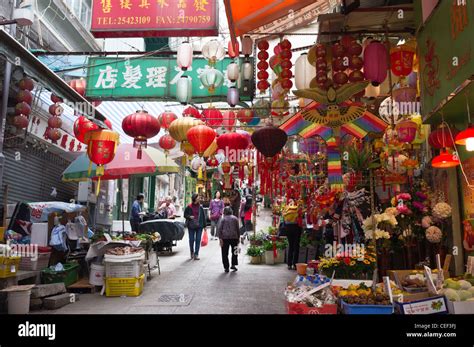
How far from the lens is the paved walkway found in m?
7.42

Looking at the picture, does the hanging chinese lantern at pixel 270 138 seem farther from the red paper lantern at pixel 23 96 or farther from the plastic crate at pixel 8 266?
the red paper lantern at pixel 23 96

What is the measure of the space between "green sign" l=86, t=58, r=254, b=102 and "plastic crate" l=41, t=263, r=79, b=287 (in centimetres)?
515

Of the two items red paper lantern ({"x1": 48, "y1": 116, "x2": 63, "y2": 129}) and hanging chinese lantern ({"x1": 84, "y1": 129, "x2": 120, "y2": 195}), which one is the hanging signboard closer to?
hanging chinese lantern ({"x1": 84, "y1": 129, "x2": 120, "y2": 195})

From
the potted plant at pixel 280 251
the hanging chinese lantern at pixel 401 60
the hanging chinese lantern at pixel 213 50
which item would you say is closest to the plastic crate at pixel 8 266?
the hanging chinese lantern at pixel 213 50

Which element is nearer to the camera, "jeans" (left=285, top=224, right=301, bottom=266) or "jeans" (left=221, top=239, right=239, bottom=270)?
"jeans" (left=221, top=239, right=239, bottom=270)

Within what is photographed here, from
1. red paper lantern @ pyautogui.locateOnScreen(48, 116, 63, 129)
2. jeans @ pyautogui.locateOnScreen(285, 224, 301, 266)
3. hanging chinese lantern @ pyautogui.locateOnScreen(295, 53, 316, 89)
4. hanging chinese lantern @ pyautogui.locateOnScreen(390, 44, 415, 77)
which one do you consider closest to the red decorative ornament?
jeans @ pyautogui.locateOnScreen(285, 224, 301, 266)

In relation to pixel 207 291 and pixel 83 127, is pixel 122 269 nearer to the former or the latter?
pixel 207 291

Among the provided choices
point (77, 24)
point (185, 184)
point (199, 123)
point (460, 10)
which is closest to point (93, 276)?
point (199, 123)

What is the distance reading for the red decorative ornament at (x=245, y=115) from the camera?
1147 centimetres

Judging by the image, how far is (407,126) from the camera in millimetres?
7836

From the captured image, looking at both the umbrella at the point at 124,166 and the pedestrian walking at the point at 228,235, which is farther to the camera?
the pedestrian walking at the point at 228,235

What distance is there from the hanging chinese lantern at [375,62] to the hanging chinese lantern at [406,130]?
151 cm

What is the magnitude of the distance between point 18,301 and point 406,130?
8.21 m

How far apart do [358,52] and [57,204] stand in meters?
8.99
